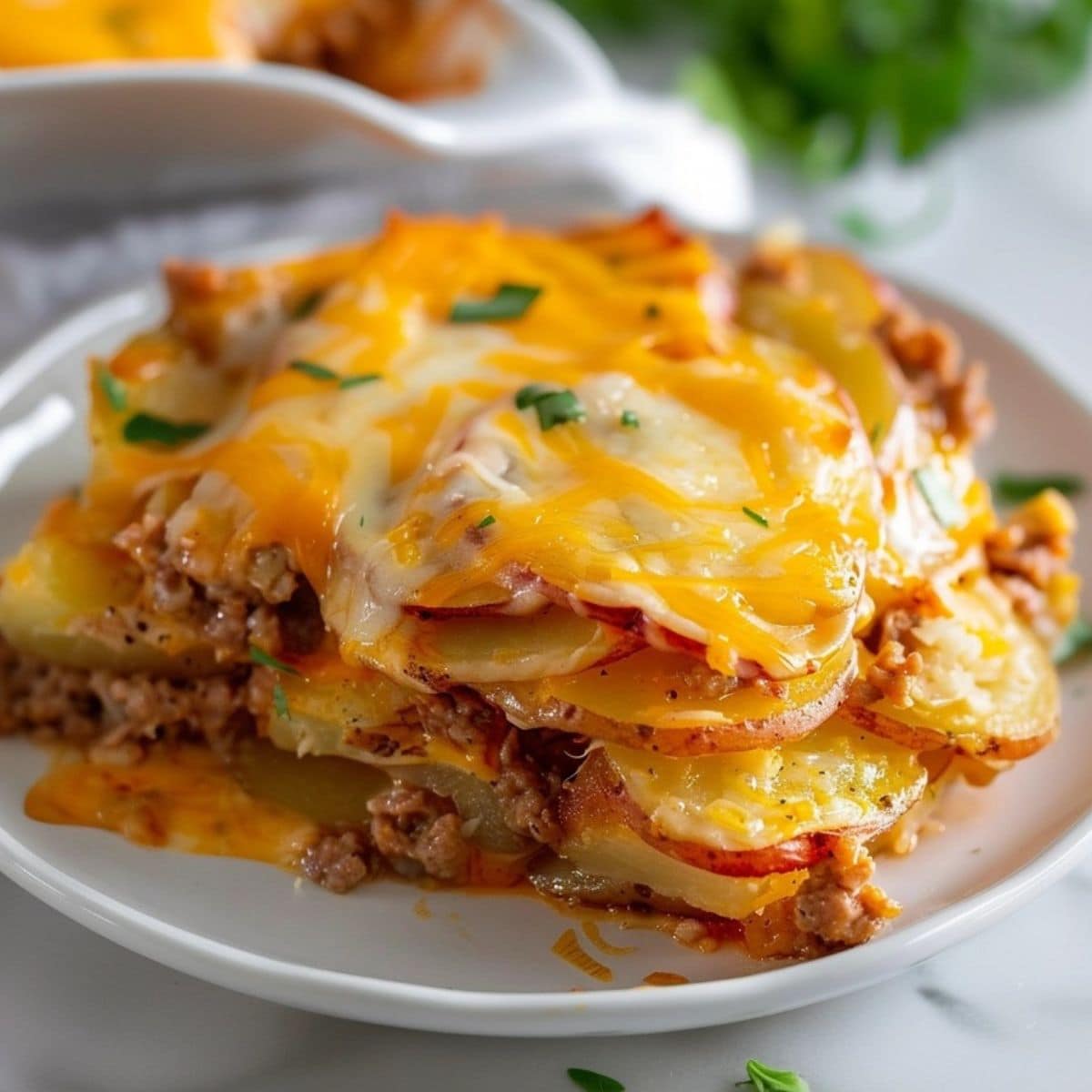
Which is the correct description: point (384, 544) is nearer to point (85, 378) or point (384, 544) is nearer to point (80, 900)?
point (80, 900)

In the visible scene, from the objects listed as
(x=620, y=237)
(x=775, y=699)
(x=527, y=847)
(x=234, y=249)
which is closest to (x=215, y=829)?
(x=527, y=847)

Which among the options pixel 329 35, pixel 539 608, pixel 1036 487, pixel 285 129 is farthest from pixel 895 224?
pixel 539 608

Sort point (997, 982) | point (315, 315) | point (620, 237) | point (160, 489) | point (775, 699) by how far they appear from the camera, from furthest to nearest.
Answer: point (620, 237), point (315, 315), point (160, 489), point (997, 982), point (775, 699)

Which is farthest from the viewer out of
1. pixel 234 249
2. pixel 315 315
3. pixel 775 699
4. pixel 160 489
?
pixel 234 249

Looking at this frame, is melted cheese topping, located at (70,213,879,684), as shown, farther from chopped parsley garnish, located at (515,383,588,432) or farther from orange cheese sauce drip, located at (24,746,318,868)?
orange cheese sauce drip, located at (24,746,318,868)

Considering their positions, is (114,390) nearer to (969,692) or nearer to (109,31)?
(109,31)

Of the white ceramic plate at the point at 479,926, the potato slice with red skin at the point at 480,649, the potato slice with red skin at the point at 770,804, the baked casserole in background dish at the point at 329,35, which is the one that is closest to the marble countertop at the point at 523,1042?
the white ceramic plate at the point at 479,926
